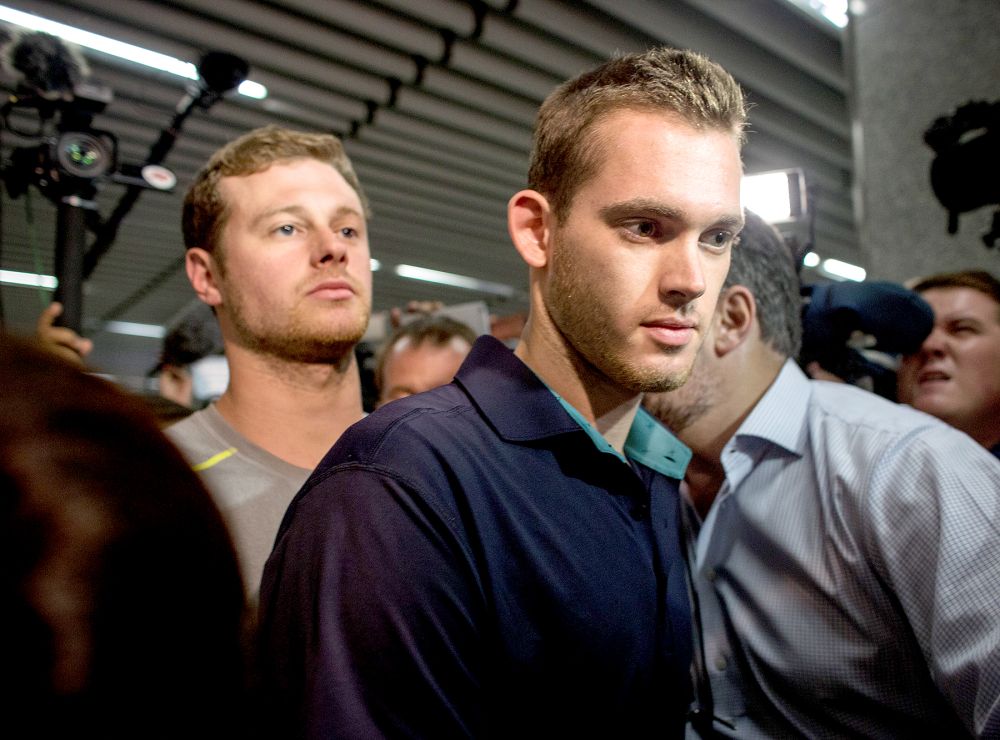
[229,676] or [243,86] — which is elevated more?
[243,86]

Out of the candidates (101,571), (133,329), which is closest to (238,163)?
(101,571)

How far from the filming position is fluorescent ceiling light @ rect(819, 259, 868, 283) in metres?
9.87

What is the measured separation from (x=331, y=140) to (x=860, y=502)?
5.00 ft

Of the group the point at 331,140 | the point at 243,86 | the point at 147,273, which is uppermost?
the point at 243,86

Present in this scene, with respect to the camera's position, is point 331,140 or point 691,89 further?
point 331,140

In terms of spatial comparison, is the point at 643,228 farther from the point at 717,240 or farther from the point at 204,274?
the point at 204,274

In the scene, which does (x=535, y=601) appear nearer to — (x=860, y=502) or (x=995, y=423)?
(x=860, y=502)

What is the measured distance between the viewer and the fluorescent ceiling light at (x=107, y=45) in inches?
154

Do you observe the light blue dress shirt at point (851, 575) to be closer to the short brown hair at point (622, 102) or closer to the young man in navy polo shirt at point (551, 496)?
the young man in navy polo shirt at point (551, 496)

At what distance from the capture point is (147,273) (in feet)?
29.9

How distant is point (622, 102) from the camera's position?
1.19 meters

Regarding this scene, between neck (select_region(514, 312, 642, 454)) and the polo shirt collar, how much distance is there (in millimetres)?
36

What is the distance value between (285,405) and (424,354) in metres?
1.07

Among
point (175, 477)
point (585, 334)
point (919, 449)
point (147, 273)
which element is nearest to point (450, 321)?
point (585, 334)
